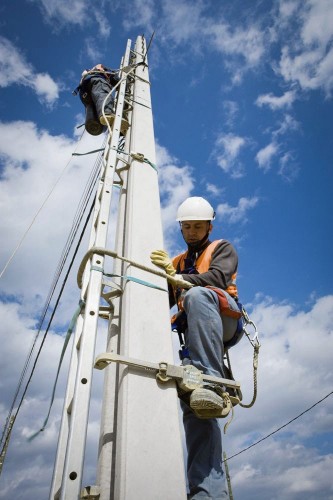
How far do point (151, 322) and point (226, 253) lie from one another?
1.13 meters

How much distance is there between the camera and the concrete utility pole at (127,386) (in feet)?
4.21

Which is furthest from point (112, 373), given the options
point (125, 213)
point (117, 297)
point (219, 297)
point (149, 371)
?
point (125, 213)

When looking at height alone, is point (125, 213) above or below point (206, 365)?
above

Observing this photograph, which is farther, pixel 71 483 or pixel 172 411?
pixel 172 411

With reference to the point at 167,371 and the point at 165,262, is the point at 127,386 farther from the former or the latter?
the point at 165,262

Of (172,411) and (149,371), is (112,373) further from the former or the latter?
(172,411)

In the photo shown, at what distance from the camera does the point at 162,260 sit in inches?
85.6

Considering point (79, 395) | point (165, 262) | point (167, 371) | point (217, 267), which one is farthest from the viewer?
point (217, 267)

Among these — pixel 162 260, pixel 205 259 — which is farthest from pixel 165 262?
pixel 205 259

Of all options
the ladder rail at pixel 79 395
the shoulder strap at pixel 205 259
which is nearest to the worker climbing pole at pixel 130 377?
the ladder rail at pixel 79 395

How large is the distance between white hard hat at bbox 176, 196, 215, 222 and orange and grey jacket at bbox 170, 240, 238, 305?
0.31 meters

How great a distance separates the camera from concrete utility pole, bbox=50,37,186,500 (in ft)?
4.21

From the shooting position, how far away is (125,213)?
2.62 m

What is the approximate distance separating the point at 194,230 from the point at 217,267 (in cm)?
70
